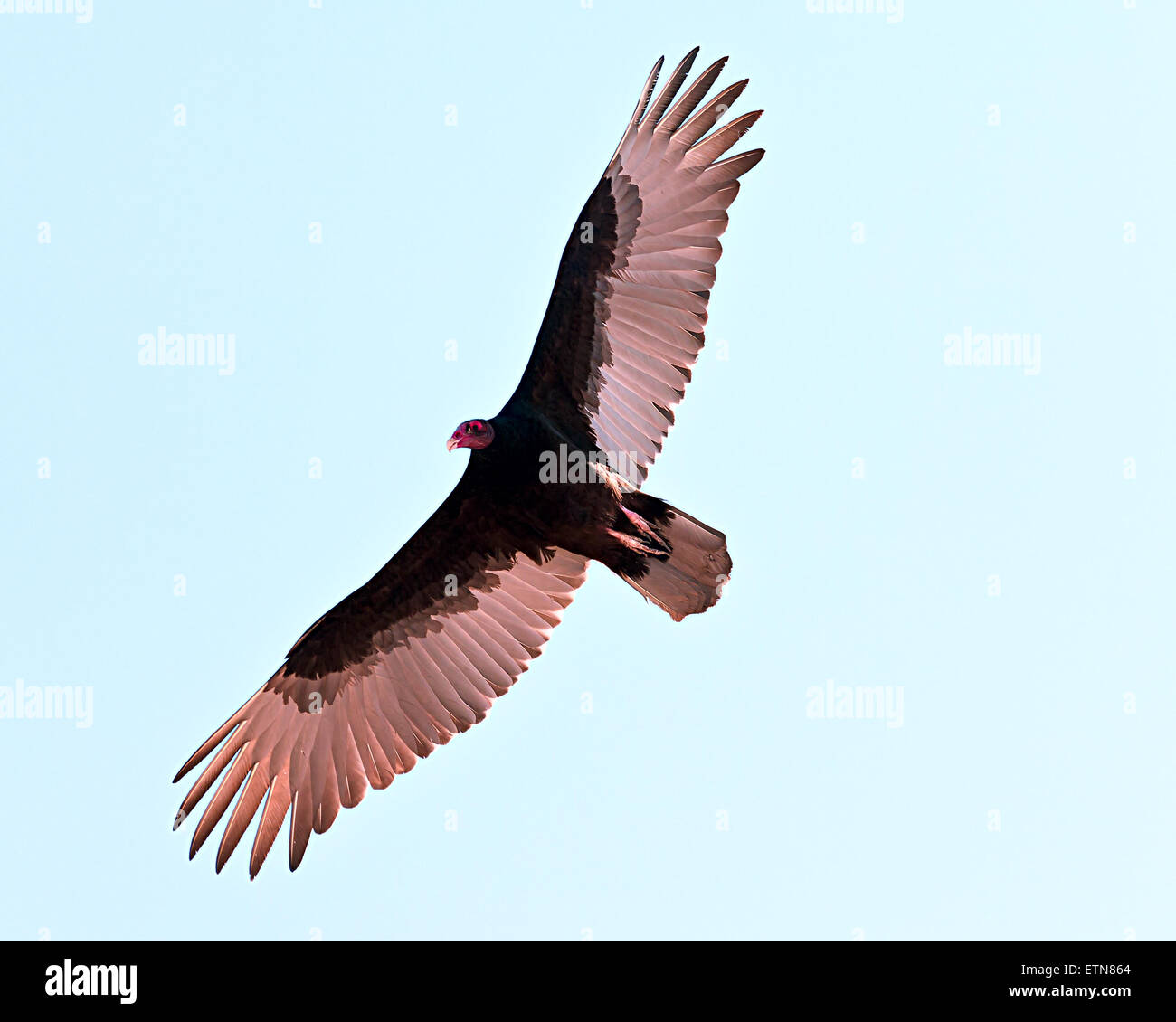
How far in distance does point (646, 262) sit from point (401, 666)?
→ 9.75 ft

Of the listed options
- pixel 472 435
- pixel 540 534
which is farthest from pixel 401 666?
pixel 472 435

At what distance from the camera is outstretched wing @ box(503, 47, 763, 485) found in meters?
8.40

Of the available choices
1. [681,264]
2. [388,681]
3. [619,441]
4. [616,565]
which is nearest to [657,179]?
[681,264]

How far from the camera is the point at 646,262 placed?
8461 millimetres

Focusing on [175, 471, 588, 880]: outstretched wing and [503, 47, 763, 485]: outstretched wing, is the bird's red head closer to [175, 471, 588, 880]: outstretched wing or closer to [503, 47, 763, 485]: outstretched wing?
[503, 47, 763, 485]: outstretched wing

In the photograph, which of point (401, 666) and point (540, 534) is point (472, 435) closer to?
point (540, 534)

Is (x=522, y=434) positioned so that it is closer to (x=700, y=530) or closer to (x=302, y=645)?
(x=700, y=530)

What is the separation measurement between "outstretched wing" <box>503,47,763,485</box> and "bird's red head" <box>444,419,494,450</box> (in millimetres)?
325

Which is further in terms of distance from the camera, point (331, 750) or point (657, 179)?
point (331, 750)

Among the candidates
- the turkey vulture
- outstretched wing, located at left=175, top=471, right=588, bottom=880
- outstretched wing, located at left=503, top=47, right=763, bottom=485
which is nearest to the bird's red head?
the turkey vulture

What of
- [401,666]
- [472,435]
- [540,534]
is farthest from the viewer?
[401,666]

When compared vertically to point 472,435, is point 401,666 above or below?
below

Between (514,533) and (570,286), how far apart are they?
1551mm

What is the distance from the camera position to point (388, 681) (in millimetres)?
9359
